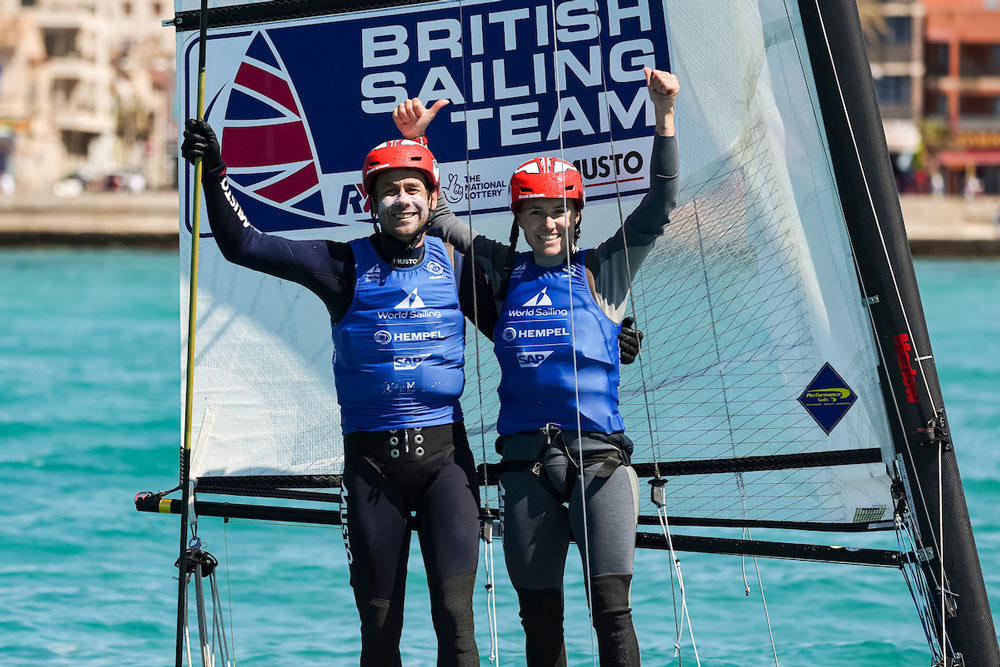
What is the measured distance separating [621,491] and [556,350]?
419mm

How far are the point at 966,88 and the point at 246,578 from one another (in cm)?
4597

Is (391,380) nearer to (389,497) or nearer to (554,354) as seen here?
(389,497)

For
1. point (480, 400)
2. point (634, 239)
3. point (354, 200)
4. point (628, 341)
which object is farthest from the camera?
point (354, 200)

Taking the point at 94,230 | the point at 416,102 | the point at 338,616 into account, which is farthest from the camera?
the point at 94,230

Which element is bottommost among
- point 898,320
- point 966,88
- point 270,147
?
point 898,320

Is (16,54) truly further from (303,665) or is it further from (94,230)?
(303,665)

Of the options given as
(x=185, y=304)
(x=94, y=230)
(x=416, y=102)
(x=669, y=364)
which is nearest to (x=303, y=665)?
(x=185, y=304)

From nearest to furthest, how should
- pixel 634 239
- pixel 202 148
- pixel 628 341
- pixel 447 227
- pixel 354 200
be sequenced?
pixel 202 148 → pixel 634 239 → pixel 628 341 → pixel 447 227 → pixel 354 200

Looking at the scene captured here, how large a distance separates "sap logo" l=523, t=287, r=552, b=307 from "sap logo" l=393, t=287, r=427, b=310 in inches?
11.5

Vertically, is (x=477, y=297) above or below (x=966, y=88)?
below

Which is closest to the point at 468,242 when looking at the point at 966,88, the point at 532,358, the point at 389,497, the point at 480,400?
the point at 532,358

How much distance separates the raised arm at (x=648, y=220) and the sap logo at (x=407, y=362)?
54 centimetres

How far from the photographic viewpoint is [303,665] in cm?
655

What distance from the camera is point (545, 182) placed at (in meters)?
3.67
